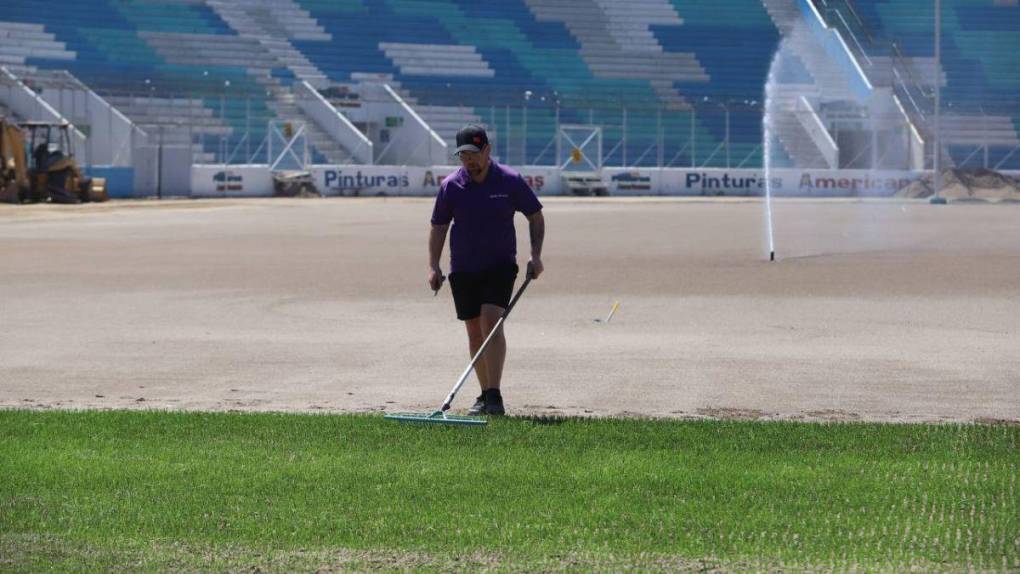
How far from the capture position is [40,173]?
171 feet

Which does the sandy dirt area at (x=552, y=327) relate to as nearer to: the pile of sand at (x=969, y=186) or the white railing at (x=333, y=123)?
the white railing at (x=333, y=123)

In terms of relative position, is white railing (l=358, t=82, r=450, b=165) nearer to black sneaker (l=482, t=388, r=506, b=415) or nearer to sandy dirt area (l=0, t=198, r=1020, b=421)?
sandy dirt area (l=0, t=198, r=1020, b=421)

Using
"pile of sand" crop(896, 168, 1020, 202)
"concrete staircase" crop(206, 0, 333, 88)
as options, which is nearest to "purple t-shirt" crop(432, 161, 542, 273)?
"pile of sand" crop(896, 168, 1020, 202)

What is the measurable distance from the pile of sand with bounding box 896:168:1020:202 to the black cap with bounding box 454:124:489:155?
2266 inches

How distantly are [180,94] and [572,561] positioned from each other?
59364mm

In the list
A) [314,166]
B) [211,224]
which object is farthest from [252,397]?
[314,166]

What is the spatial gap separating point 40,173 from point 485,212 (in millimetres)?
43902

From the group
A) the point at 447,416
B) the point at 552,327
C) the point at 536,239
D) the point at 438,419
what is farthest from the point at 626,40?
the point at 438,419

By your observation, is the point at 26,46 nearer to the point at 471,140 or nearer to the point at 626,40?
the point at 626,40

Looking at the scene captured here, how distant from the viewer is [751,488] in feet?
25.9

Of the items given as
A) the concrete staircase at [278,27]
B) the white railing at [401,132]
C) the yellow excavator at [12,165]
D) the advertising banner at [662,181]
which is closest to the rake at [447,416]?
the yellow excavator at [12,165]

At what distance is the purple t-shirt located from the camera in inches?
411

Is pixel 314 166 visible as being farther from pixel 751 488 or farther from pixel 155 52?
pixel 751 488

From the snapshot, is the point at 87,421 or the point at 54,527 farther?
the point at 87,421
